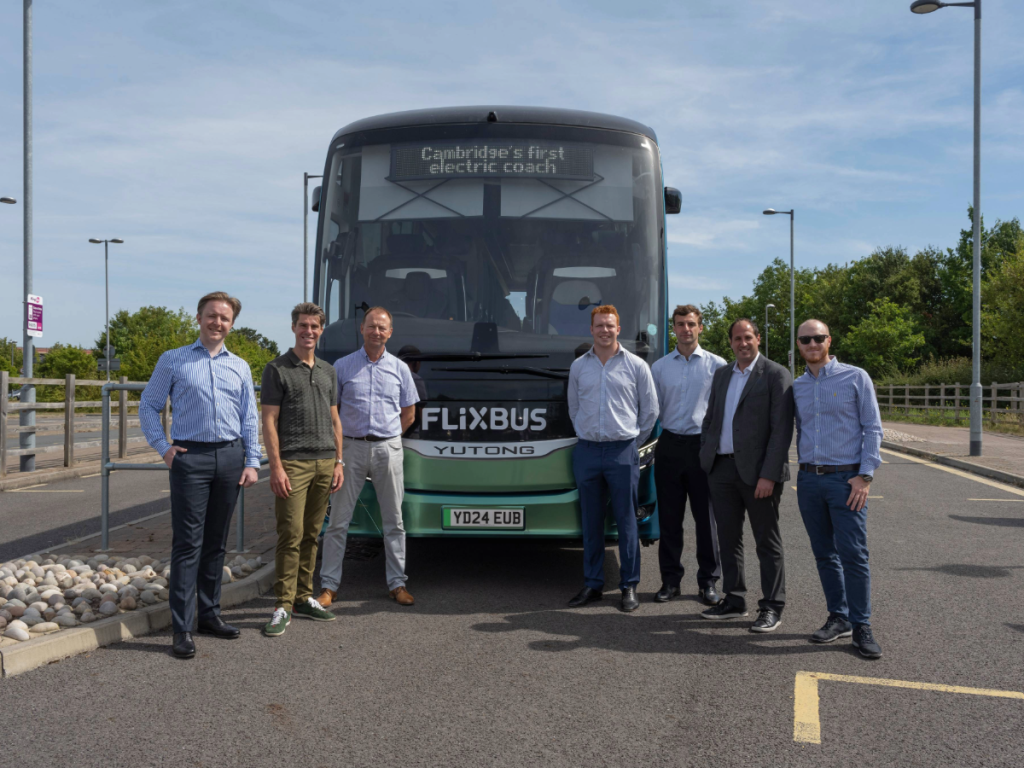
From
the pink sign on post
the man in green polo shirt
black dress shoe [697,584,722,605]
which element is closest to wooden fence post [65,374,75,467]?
the pink sign on post

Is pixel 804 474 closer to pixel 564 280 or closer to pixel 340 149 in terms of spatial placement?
pixel 564 280

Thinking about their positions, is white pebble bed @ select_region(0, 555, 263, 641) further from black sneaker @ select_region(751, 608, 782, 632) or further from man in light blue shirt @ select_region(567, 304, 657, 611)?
black sneaker @ select_region(751, 608, 782, 632)

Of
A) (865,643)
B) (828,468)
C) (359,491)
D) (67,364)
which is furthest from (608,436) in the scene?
(67,364)

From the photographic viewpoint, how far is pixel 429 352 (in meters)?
5.90

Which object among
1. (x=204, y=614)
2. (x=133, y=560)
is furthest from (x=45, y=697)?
(x=133, y=560)

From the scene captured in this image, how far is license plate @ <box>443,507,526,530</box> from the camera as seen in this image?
5.71m

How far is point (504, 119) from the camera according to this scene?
6402 millimetres

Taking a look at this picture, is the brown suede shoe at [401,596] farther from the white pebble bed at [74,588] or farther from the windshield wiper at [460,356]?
the windshield wiper at [460,356]

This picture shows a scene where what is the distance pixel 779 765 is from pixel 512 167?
4.30m

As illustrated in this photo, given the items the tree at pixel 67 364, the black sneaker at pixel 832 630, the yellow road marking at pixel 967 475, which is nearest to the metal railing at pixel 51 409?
the black sneaker at pixel 832 630

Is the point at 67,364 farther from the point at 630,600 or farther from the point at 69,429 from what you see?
the point at 630,600

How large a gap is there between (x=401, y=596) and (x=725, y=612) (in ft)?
6.57

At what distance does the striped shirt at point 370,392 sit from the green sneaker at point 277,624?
3.74ft

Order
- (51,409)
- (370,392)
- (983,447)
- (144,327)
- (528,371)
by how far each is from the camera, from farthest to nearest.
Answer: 1. (144,327)
2. (983,447)
3. (51,409)
4. (528,371)
5. (370,392)
